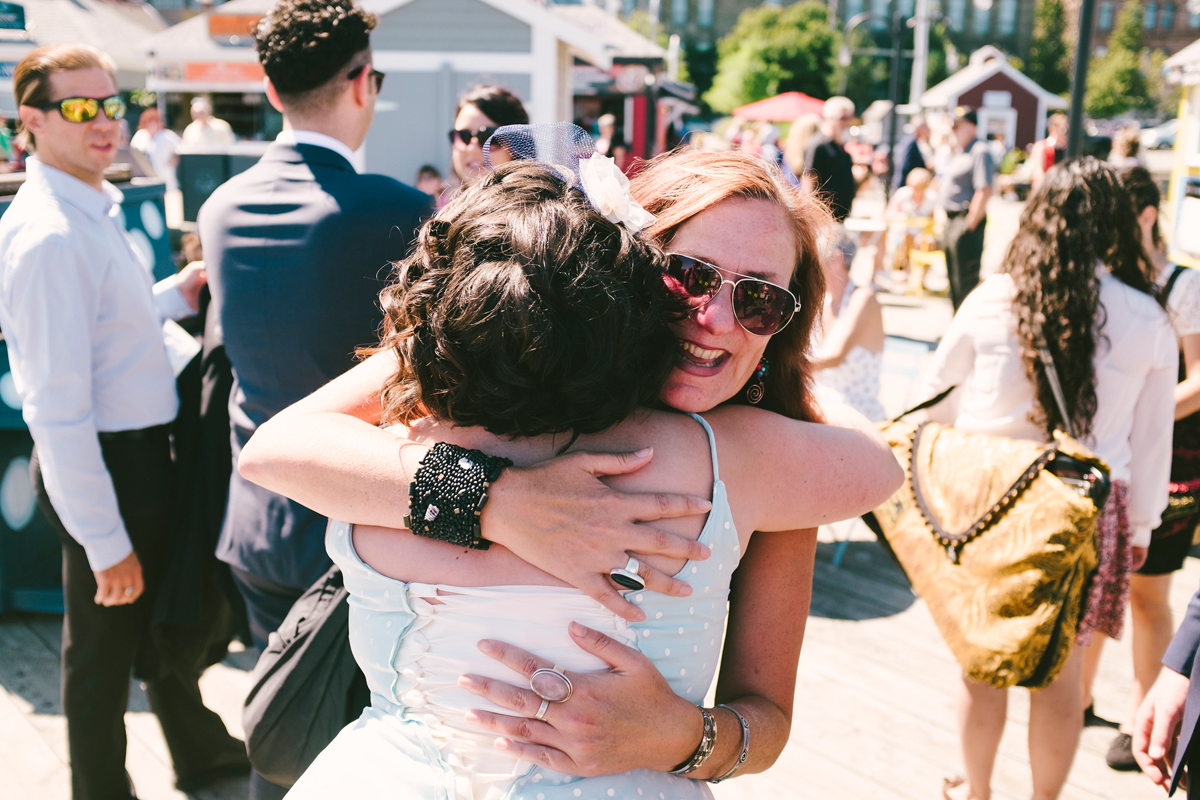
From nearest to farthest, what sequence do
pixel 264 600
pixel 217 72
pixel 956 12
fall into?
pixel 264 600, pixel 217 72, pixel 956 12

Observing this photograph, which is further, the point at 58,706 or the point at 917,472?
the point at 58,706

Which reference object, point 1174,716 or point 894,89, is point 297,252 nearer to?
point 1174,716

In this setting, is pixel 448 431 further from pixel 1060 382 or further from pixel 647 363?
pixel 1060 382

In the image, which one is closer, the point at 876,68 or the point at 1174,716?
the point at 1174,716

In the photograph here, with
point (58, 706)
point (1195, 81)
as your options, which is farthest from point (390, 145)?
point (58, 706)

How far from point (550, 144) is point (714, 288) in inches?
13.3

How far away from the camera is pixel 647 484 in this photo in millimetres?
1212

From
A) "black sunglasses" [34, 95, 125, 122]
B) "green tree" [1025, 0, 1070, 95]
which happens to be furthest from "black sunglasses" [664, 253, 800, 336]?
"green tree" [1025, 0, 1070, 95]

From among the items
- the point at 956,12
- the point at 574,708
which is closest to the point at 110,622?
the point at 574,708

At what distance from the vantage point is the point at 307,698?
5.47 feet

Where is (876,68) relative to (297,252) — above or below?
above

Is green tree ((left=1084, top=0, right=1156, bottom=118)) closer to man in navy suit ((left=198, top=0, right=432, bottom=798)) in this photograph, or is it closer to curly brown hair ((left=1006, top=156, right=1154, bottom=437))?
curly brown hair ((left=1006, top=156, right=1154, bottom=437))

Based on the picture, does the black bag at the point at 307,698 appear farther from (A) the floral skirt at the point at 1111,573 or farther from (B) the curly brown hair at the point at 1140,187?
(B) the curly brown hair at the point at 1140,187

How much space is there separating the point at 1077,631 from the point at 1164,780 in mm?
903
